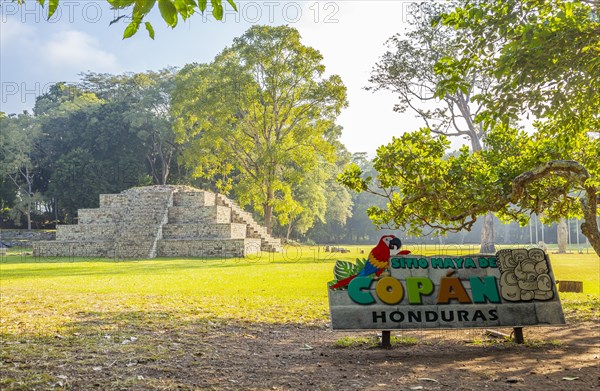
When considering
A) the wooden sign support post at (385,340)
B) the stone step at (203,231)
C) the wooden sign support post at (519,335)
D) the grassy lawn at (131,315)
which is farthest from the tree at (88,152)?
the wooden sign support post at (519,335)

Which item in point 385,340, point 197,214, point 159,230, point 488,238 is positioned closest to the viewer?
point 385,340

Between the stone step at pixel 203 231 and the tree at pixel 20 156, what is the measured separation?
20515 mm

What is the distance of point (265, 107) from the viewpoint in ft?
103

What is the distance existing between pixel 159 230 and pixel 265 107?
9943 mm

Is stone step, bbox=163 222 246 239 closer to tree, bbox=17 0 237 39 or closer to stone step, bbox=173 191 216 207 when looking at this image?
stone step, bbox=173 191 216 207

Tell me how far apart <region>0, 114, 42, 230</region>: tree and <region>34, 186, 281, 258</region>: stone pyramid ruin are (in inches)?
625

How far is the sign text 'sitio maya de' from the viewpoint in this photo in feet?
18.5

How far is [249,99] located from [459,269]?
25.4 m

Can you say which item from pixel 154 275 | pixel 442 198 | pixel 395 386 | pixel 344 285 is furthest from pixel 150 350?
pixel 154 275

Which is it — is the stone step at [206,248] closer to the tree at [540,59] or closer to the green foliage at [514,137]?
the green foliage at [514,137]

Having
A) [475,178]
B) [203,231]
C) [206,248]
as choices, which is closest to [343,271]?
[475,178]

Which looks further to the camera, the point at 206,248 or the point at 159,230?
the point at 159,230

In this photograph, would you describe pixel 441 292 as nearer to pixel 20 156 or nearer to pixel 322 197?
pixel 322 197

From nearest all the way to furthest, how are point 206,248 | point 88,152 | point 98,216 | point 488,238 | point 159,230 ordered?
1. point 206,248
2. point 488,238
3. point 159,230
4. point 98,216
5. point 88,152
